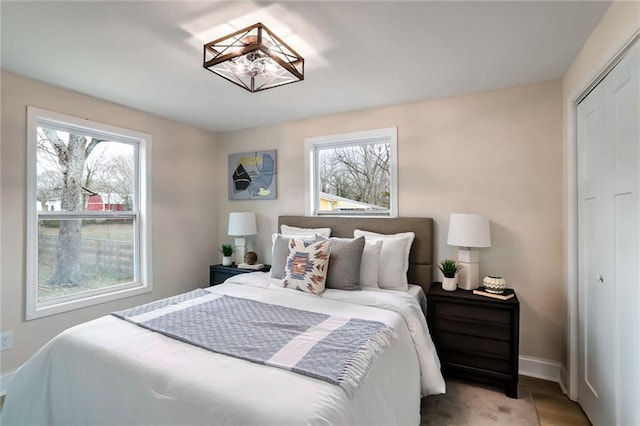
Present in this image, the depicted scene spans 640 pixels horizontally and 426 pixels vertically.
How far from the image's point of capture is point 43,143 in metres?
2.56

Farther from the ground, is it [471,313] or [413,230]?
[413,230]

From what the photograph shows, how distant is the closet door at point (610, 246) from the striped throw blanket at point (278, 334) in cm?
116

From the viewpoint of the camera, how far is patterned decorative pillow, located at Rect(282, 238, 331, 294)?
7.52 feet

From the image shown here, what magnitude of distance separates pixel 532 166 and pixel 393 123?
126 centimetres

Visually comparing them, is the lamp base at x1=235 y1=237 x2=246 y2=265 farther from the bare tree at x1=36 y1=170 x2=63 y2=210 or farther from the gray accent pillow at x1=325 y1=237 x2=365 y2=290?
the bare tree at x1=36 y1=170 x2=63 y2=210

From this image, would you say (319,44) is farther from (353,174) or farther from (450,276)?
(450,276)

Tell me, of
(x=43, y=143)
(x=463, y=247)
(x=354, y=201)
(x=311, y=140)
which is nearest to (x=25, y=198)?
(x=43, y=143)

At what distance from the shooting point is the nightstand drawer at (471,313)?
2.18 meters

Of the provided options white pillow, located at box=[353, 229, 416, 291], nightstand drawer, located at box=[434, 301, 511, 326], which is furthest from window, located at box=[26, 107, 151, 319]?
nightstand drawer, located at box=[434, 301, 511, 326]

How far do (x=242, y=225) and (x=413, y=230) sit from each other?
193 centimetres

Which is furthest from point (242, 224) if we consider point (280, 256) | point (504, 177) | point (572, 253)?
point (572, 253)

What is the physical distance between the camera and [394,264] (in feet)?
8.18

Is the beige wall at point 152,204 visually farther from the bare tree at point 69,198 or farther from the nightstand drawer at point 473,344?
the nightstand drawer at point 473,344

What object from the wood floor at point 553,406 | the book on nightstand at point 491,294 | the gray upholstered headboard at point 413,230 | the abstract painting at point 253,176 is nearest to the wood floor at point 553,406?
the wood floor at point 553,406
